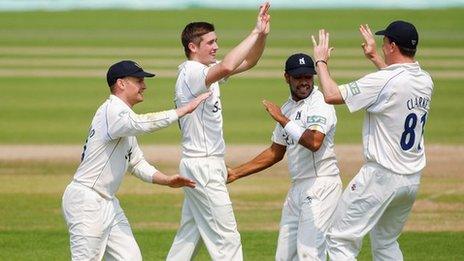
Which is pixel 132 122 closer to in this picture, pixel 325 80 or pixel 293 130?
pixel 293 130

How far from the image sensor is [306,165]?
11.9 m

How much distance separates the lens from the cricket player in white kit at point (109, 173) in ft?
36.2

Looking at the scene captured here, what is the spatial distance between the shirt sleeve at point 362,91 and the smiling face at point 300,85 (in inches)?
35.6

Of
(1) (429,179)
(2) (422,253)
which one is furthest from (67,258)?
(1) (429,179)

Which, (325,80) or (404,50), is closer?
(325,80)

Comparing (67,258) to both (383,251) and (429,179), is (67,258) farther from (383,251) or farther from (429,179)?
(429,179)

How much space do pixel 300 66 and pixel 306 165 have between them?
0.91m

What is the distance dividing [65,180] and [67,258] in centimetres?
663

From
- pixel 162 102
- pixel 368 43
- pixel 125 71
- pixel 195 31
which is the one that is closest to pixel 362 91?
pixel 368 43

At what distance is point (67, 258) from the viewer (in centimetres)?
1406

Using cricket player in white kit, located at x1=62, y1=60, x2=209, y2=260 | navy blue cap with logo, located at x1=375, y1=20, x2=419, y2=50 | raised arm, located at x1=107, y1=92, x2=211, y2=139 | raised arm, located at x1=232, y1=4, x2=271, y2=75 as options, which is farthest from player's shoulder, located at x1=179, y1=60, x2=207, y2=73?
navy blue cap with logo, located at x1=375, y1=20, x2=419, y2=50

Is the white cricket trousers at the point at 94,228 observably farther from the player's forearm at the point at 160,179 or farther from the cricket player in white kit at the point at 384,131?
the cricket player in white kit at the point at 384,131

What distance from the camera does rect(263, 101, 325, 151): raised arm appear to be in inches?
454

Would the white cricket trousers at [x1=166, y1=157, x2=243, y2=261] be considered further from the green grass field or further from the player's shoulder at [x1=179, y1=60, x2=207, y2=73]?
the green grass field
